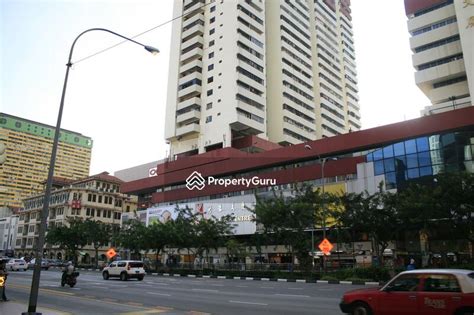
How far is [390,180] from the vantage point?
146 feet

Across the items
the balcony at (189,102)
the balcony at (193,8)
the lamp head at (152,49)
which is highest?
the balcony at (193,8)

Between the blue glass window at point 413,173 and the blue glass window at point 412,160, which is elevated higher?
the blue glass window at point 412,160

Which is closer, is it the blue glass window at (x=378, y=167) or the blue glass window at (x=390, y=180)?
the blue glass window at (x=390, y=180)

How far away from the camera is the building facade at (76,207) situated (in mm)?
88375

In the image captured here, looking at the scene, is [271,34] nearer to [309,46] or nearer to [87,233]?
[309,46]

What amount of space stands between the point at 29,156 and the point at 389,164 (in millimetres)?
42090

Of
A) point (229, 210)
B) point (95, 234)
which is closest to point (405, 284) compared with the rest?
point (229, 210)

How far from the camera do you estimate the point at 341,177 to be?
5119cm

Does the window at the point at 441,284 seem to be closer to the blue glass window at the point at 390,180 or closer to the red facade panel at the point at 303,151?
the blue glass window at the point at 390,180

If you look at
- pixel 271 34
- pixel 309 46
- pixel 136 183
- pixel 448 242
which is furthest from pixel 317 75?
pixel 448 242

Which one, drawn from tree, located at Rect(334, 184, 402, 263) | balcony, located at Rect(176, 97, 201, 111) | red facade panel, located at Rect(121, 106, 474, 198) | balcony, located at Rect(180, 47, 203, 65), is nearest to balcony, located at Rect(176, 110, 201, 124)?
balcony, located at Rect(176, 97, 201, 111)

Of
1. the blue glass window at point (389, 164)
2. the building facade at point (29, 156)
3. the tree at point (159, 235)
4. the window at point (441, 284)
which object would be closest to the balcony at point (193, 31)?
the building facade at point (29, 156)

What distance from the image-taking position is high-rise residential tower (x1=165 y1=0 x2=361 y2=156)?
247ft

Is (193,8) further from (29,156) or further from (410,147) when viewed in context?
(410,147)
